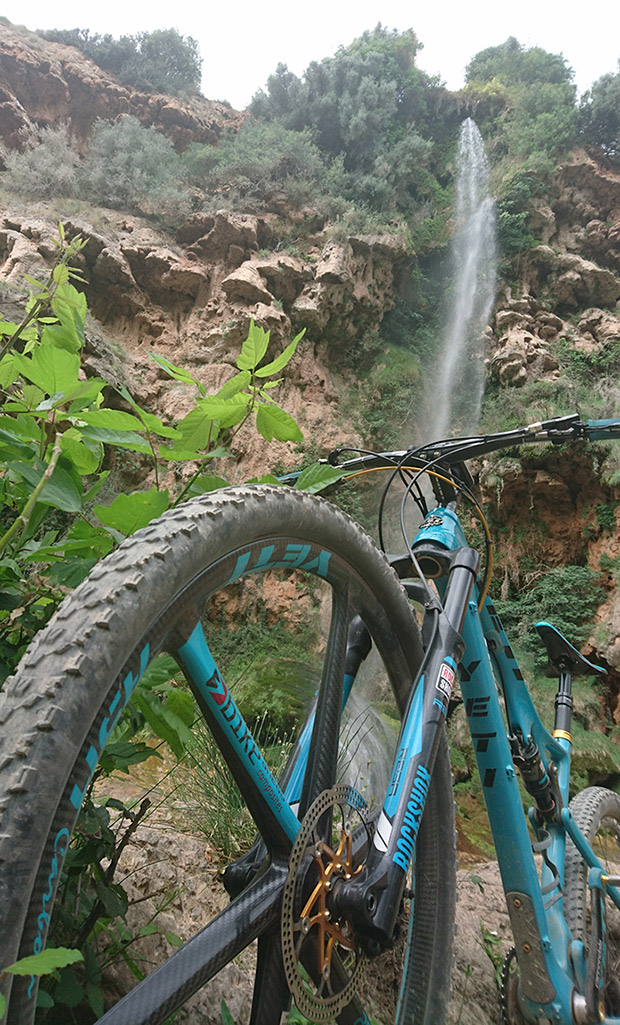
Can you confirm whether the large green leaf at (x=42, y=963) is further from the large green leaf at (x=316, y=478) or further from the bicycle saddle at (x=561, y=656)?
the bicycle saddle at (x=561, y=656)

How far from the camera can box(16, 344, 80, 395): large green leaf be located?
0.63 m

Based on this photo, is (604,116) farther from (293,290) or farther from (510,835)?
(510,835)

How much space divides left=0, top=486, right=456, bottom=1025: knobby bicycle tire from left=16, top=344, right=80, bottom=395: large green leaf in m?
0.20

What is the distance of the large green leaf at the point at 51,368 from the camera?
0.63 m

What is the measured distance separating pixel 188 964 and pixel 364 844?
0.36m

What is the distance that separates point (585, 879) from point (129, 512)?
1.80m

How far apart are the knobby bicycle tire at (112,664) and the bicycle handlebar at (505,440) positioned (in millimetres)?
→ 392

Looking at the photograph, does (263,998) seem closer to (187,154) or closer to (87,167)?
(87,167)

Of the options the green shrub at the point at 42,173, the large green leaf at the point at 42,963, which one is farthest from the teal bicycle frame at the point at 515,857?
the green shrub at the point at 42,173

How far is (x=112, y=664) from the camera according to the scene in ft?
1.68

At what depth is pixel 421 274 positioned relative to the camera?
12.7m

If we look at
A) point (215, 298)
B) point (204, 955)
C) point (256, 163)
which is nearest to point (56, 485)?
point (204, 955)

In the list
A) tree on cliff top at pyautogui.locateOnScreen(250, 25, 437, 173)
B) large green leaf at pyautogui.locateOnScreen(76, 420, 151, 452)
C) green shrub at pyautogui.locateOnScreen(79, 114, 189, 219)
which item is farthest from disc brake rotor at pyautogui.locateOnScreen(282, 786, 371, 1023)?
tree on cliff top at pyautogui.locateOnScreen(250, 25, 437, 173)

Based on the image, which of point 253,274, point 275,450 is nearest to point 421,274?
point 253,274
